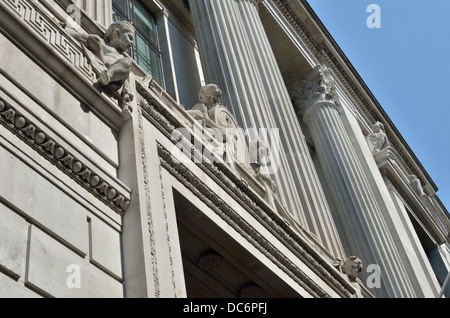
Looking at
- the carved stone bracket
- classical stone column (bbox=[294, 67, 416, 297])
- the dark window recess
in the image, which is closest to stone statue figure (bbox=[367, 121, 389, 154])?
classical stone column (bbox=[294, 67, 416, 297])

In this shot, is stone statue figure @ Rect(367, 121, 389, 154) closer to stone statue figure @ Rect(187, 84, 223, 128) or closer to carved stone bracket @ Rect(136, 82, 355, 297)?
stone statue figure @ Rect(187, 84, 223, 128)

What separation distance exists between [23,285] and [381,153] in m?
26.3

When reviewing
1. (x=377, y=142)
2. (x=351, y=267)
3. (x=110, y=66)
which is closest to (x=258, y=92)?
(x=351, y=267)

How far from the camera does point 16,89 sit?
8.11 m

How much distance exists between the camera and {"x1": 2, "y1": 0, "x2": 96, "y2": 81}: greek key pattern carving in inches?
350

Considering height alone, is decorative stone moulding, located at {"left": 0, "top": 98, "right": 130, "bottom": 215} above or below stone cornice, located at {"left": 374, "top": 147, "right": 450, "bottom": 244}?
below

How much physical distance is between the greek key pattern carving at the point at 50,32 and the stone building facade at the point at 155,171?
2 centimetres

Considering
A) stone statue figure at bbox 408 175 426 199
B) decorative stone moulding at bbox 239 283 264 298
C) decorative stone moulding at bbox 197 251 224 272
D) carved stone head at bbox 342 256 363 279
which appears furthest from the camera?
stone statue figure at bbox 408 175 426 199

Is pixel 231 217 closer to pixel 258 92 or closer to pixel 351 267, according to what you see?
pixel 351 267

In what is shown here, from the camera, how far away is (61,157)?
8.12 meters

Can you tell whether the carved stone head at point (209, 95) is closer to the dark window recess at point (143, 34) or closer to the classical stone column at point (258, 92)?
the classical stone column at point (258, 92)

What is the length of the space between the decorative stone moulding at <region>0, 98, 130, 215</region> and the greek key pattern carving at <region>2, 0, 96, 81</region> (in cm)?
159
